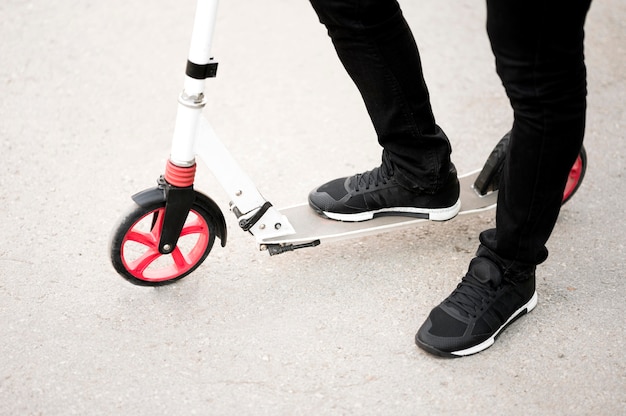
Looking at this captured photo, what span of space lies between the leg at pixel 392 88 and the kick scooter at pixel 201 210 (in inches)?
6.8

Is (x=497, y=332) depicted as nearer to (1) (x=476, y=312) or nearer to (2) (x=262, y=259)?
(1) (x=476, y=312)

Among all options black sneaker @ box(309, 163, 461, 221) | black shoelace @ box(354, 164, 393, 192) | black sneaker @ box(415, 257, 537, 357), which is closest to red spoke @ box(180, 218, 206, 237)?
black sneaker @ box(309, 163, 461, 221)

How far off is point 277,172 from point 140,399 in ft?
3.89

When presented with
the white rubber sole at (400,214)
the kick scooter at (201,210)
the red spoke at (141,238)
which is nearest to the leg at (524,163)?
the white rubber sole at (400,214)

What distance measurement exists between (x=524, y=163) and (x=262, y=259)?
3.18 ft

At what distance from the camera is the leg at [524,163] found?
168 cm

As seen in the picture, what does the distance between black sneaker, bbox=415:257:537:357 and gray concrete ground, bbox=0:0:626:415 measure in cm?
5

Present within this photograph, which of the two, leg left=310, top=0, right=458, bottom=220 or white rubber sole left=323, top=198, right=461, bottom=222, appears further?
white rubber sole left=323, top=198, right=461, bottom=222

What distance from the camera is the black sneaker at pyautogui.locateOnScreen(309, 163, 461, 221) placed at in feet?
7.84

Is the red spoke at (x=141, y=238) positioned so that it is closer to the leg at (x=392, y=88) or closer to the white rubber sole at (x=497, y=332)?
the leg at (x=392, y=88)

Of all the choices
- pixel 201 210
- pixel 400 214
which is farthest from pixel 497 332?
pixel 201 210

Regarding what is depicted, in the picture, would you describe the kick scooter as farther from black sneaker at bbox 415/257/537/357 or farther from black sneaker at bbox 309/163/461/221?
black sneaker at bbox 415/257/537/357

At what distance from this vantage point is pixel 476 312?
2.13 m

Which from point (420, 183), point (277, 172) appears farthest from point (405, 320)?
point (277, 172)
